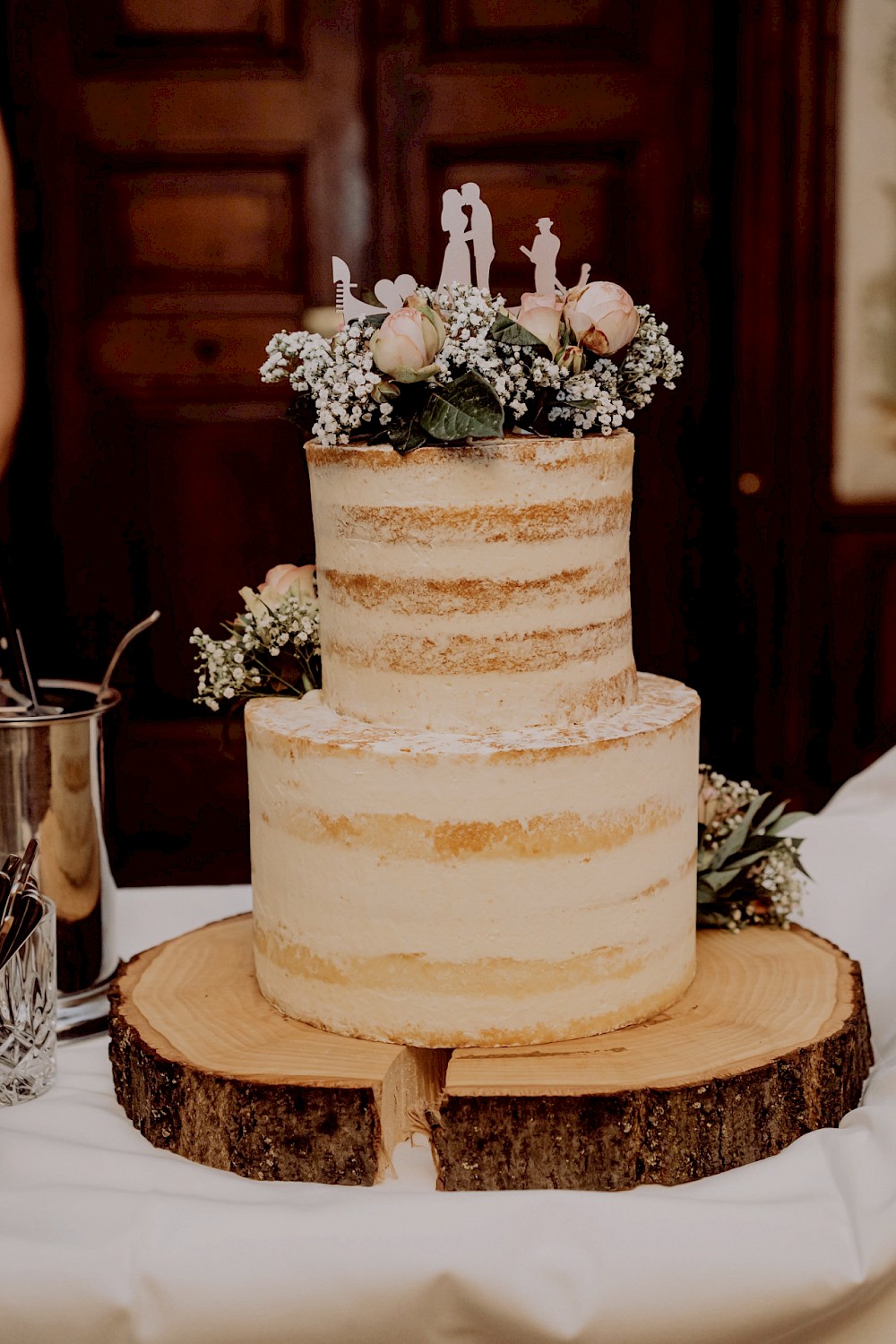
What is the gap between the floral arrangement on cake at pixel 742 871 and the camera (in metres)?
1.88

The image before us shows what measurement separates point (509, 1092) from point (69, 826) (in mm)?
759

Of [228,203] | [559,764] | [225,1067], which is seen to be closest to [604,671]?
[559,764]

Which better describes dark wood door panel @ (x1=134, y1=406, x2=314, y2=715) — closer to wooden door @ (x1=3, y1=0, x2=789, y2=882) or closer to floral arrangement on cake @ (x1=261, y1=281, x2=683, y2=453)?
wooden door @ (x1=3, y1=0, x2=789, y2=882)

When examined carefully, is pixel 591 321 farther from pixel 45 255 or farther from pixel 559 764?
pixel 45 255

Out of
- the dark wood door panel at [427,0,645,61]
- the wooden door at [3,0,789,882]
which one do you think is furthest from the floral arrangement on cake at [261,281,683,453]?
the dark wood door panel at [427,0,645,61]

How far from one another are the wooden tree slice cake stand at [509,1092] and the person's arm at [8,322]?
2.04m

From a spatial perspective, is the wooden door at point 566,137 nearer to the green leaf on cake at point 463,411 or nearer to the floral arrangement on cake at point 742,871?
the floral arrangement on cake at point 742,871

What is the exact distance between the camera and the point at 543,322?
5.10ft

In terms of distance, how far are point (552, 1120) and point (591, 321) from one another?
868 mm

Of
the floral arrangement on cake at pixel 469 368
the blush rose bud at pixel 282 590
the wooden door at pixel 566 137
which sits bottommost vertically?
the blush rose bud at pixel 282 590

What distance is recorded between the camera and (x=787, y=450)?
339 centimetres

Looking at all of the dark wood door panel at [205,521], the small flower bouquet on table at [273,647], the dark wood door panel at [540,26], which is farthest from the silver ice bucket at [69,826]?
the dark wood door panel at [540,26]

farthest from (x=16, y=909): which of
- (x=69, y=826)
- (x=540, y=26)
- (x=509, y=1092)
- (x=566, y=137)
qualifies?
(x=540, y=26)

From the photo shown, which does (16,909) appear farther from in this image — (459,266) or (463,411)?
(459,266)
